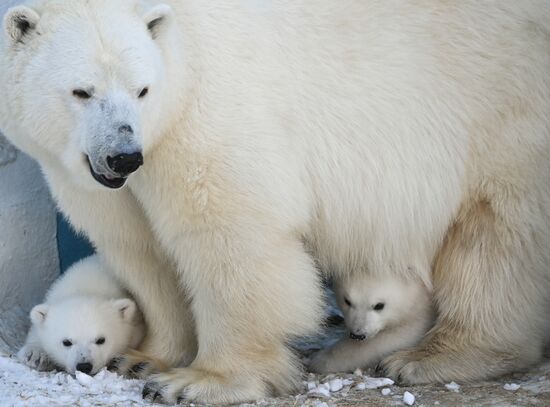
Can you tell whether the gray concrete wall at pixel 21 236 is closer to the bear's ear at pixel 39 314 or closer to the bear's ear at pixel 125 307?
the bear's ear at pixel 39 314

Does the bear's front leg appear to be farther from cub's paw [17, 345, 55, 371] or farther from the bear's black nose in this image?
cub's paw [17, 345, 55, 371]

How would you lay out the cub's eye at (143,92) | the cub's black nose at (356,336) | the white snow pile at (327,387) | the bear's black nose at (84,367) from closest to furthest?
1. the cub's eye at (143,92)
2. the white snow pile at (327,387)
3. the bear's black nose at (84,367)
4. the cub's black nose at (356,336)

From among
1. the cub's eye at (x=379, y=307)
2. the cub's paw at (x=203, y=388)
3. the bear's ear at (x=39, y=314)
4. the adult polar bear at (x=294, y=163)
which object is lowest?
the cub's paw at (x=203, y=388)

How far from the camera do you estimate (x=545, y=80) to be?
13.6 feet

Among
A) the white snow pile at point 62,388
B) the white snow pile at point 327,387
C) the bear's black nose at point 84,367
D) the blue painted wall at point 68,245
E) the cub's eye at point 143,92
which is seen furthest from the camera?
the blue painted wall at point 68,245

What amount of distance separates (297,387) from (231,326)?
0.38 m

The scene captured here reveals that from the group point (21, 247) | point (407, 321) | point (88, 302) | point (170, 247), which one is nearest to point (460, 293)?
point (407, 321)

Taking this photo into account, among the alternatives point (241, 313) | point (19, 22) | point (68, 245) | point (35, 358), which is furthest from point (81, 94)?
point (68, 245)

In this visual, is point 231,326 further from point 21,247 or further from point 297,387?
point 21,247

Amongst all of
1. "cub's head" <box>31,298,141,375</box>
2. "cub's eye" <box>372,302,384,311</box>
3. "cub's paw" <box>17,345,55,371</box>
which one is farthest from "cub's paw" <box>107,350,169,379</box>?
"cub's eye" <box>372,302,384,311</box>

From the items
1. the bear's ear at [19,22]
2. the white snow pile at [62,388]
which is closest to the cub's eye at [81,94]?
the bear's ear at [19,22]

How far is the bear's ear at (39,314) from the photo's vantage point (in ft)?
14.1

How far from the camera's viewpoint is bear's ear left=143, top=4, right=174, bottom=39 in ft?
11.4

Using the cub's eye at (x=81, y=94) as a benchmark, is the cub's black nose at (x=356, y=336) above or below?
below
